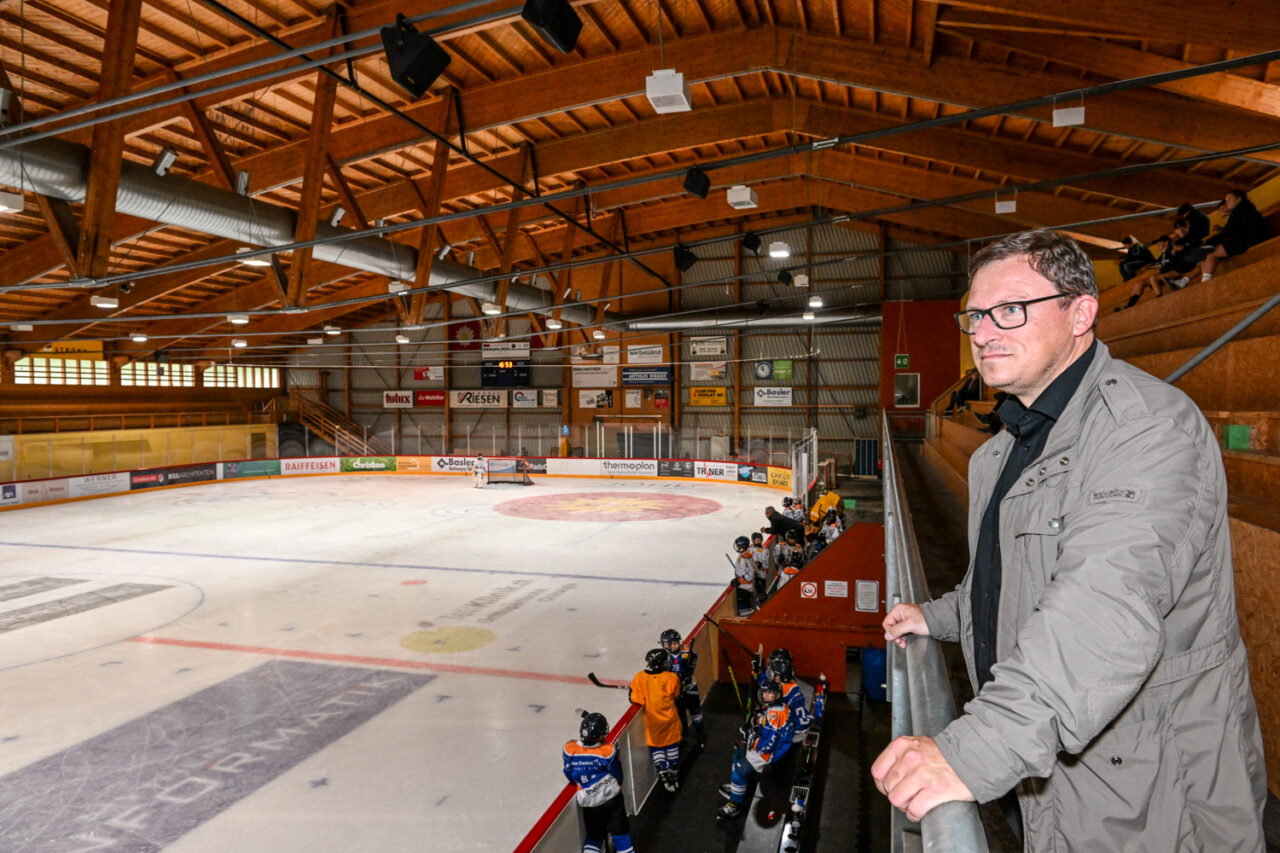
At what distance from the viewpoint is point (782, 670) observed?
Answer: 6.96 m

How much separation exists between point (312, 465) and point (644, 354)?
17.9m

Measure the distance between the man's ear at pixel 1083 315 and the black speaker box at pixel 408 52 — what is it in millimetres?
7333

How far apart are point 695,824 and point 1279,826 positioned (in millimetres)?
5216

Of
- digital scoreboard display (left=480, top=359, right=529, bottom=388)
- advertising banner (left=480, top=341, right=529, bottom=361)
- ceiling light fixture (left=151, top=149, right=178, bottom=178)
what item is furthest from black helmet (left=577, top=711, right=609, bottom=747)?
digital scoreboard display (left=480, top=359, right=529, bottom=388)

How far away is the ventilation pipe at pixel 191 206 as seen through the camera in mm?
10578

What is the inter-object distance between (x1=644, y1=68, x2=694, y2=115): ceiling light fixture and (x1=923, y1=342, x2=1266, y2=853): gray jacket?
822 centimetres

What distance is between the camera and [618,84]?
1364 cm

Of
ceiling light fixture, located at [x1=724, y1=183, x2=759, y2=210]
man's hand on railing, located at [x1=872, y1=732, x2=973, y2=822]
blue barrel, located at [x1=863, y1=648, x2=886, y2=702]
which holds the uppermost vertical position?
ceiling light fixture, located at [x1=724, y1=183, x2=759, y2=210]

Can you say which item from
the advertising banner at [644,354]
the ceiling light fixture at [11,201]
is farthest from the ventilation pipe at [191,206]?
the advertising banner at [644,354]

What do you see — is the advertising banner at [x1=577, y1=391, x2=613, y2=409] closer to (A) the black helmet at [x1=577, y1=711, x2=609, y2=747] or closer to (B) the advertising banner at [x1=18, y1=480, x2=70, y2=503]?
(B) the advertising banner at [x1=18, y1=480, x2=70, y2=503]

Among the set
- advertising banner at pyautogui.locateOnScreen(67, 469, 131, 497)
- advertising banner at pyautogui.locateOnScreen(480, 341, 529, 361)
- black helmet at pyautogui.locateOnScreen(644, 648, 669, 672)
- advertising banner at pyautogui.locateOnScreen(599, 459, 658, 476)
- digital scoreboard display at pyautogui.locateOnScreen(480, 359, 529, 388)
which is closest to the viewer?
black helmet at pyautogui.locateOnScreen(644, 648, 669, 672)

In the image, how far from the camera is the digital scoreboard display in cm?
3809

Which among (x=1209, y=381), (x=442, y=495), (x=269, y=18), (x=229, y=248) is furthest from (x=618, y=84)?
(x=442, y=495)

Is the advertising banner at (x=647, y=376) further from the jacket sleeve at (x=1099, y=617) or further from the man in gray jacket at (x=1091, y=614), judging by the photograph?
the jacket sleeve at (x=1099, y=617)
